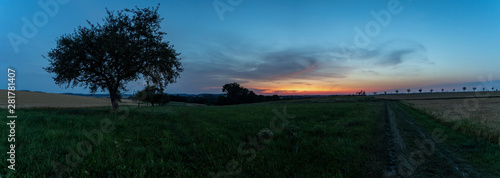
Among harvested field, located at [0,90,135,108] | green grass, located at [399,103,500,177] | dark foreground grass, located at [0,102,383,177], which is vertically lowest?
green grass, located at [399,103,500,177]

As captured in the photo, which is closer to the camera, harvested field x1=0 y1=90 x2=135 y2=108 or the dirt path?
the dirt path

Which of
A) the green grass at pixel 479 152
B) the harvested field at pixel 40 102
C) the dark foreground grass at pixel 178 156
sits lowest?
the green grass at pixel 479 152

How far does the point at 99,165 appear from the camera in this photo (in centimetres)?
525

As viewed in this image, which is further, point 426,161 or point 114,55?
point 114,55

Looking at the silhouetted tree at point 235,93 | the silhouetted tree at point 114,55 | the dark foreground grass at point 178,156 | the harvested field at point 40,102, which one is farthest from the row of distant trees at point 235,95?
the dark foreground grass at point 178,156

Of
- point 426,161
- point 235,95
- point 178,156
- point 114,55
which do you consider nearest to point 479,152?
point 426,161

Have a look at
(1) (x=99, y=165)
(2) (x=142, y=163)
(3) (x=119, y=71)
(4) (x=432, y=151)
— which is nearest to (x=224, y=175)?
(2) (x=142, y=163)

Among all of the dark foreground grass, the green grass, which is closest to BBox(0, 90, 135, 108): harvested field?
the dark foreground grass

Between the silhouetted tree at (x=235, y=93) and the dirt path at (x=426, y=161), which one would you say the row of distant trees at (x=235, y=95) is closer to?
the silhouetted tree at (x=235, y=93)

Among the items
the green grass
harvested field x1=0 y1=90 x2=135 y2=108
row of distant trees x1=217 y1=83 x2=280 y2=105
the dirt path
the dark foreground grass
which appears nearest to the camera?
the dark foreground grass

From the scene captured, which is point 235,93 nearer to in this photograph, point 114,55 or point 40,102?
point 40,102

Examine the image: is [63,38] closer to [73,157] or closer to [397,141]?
[73,157]

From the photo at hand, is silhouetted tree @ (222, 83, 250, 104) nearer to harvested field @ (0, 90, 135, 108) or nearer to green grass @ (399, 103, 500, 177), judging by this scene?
harvested field @ (0, 90, 135, 108)

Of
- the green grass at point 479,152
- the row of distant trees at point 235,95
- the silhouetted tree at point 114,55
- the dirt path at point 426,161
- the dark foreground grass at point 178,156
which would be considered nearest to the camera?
the dark foreground grass at point 178,156
